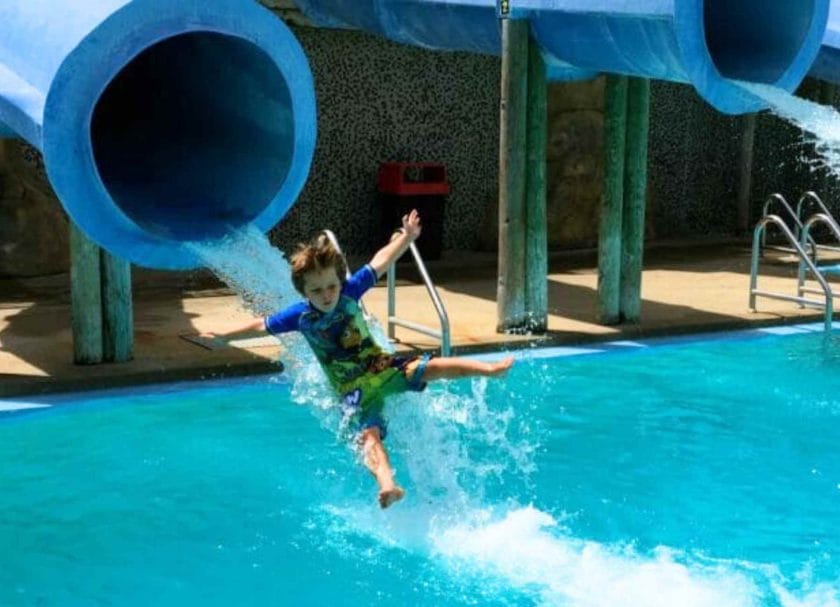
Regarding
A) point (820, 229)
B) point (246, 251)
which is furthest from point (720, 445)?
point (820, 229)

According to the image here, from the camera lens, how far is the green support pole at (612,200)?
9250 millimetres

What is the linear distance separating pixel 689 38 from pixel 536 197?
216cm

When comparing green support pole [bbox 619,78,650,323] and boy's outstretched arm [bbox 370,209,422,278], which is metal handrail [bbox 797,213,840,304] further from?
boy's outstretched arm [bbox 370,209,422,278]

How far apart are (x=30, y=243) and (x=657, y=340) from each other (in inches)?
216

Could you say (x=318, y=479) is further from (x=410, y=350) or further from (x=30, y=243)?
(x=30, y=243)

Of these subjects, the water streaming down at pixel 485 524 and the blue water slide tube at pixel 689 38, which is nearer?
the water streaming down at pixel 485 524

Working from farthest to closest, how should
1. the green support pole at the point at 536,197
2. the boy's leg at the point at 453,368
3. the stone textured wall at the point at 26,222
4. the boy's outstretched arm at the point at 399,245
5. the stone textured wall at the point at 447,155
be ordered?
the stone textured wall at the point at 447,155
the stone textured wall at the point at 26,222
the green support pole at the point at 536,197
the boy's outstretched arm at the point at 399,245
the boy's leg at the point at 453,368

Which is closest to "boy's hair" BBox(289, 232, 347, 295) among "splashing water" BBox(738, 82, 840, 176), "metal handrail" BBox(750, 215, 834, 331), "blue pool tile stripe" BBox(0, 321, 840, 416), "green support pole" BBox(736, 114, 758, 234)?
"blue pool tile stripe" BBox(0, 321, 840, 416)

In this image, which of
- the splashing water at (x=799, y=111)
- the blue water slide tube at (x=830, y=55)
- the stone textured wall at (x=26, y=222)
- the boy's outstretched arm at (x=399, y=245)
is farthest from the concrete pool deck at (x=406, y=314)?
the boy's outstretched arm at (x=399, y=245)

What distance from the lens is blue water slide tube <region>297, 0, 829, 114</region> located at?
7.09 metres

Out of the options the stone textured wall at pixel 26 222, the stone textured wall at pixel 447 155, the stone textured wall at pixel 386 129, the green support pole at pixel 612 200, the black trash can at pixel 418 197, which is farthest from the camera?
the stone textured wall at pixel 386 129

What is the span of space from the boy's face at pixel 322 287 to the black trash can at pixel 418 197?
7260 mm

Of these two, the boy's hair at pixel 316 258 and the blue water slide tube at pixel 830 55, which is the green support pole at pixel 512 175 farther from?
the boy's hair at pixel 316 258

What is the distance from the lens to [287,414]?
745 cm
